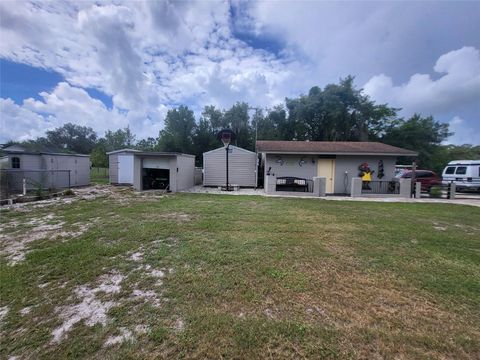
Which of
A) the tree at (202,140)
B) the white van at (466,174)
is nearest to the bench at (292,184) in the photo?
the white van at (466,174)

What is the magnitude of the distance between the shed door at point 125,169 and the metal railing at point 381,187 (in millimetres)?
15361

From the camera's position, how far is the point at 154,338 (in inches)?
75.3

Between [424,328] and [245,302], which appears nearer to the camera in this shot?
[424,328]

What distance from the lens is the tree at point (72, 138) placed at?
44.5 metres

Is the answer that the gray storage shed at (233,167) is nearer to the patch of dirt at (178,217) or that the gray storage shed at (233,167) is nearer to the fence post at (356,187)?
the fence post at (356,187)

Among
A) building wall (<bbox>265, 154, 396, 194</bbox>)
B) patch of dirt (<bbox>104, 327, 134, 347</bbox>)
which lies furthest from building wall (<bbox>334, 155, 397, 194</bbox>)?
patch of dirt (<bbox>104, 327, 134, 347</bbox>)

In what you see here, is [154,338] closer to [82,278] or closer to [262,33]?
[82,278]

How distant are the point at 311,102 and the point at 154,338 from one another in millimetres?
26731

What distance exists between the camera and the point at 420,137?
23906 mm

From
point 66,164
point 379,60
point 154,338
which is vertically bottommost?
point 154,338

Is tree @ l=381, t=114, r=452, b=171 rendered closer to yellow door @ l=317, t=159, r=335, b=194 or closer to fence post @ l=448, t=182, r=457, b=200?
fence post @ l=448, t=182, r=457, b=200

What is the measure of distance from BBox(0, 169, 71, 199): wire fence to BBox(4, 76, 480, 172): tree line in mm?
10649

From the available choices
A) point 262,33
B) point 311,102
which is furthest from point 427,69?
point 262,33

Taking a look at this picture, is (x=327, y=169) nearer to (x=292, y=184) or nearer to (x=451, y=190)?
(x=292, y=184)
